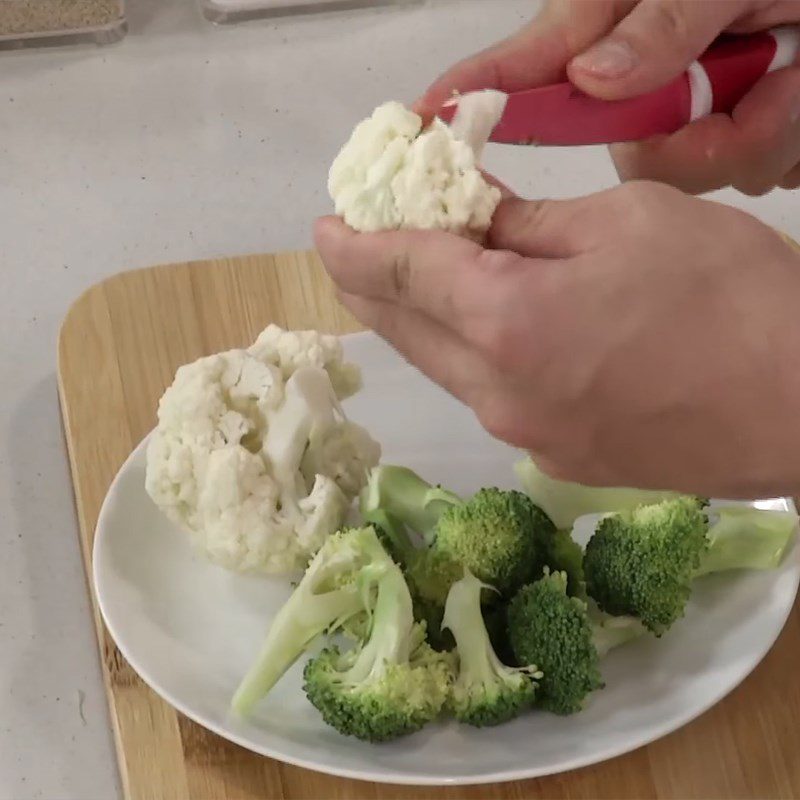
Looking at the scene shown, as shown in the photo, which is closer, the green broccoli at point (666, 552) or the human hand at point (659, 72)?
the human hand at point (659, 72)

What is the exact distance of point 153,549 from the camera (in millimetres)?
934

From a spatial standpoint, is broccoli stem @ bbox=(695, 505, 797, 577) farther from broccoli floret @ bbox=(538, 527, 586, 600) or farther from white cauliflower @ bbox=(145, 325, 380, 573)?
white cauliflower @ bbox=(145, 325, 380, 573)

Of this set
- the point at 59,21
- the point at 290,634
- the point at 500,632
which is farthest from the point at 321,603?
the point at 59,21

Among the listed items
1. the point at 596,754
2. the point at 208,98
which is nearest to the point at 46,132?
the point at 208,98

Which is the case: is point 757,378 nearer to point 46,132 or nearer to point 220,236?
point 220,236

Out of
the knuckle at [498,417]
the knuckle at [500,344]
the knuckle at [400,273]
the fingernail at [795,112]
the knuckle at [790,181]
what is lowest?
the knuckle at [790,181]

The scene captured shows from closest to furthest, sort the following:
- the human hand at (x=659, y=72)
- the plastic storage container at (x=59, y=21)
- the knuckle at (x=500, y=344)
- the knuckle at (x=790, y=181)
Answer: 1. the knuckle at (x=500, y=344)
2. the human hand at (x=659, y=72)
3. the knuckle at (x=790, y=181)
4. the plastic storage container at (x=59, y=21)

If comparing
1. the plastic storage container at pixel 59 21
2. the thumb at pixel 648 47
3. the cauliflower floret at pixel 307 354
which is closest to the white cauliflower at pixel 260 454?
the cauliflower floret at pixel 307 354

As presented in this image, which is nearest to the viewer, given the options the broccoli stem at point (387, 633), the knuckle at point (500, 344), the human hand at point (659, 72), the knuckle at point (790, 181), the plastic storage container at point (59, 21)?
the knuckle at point (500, 344)

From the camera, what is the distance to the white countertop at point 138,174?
1008 mm

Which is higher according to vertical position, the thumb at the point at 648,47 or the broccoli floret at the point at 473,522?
the thumb at the point at 648,47

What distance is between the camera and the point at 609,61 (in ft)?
2.33

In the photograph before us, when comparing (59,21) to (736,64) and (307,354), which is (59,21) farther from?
(736,64)

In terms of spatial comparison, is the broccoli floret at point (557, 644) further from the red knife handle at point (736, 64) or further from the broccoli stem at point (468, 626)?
the red knife handle at point (736, 64)
